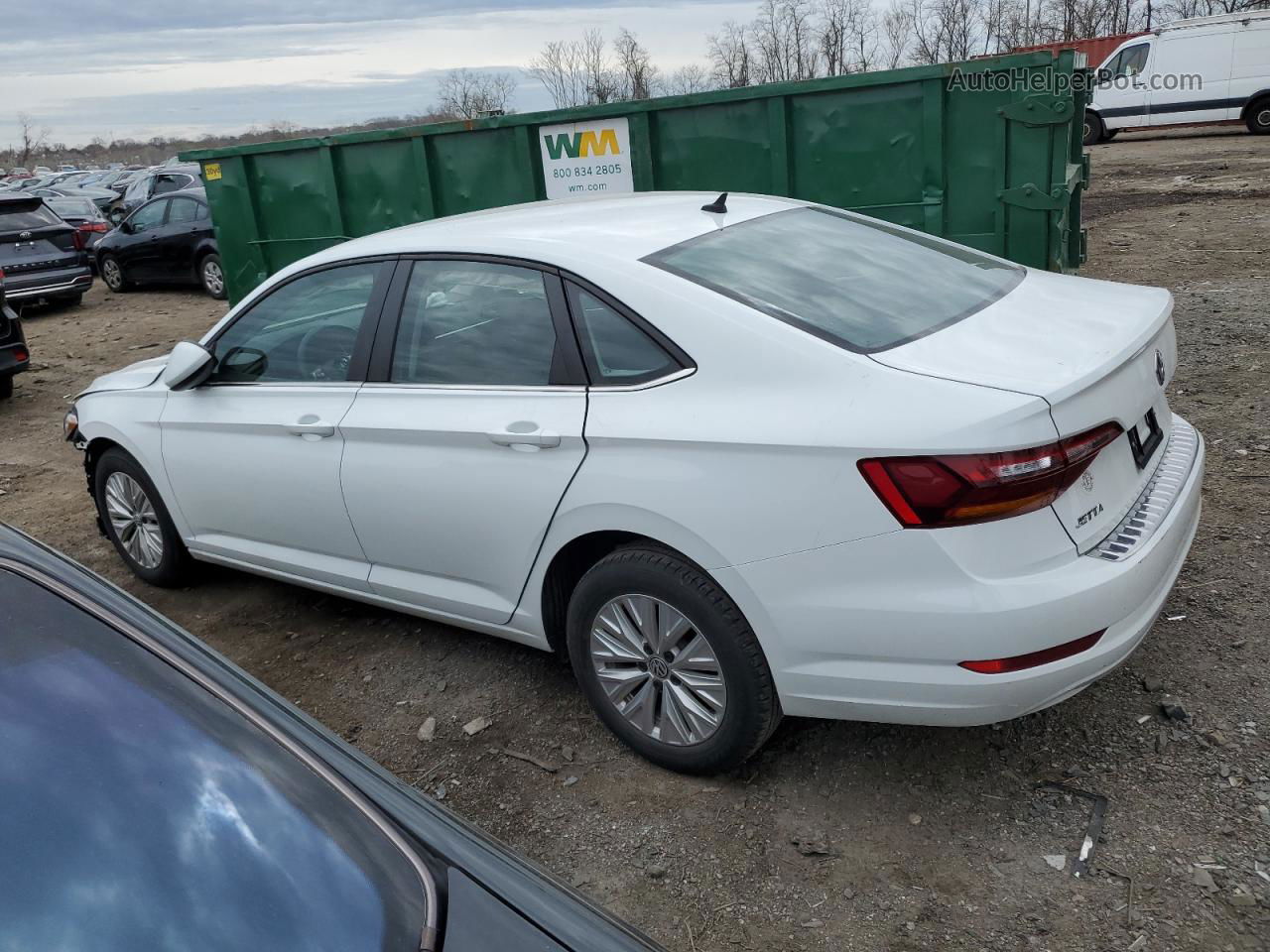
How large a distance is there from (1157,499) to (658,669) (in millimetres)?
1478

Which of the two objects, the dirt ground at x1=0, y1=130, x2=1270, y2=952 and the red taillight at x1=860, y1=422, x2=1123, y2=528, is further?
the dirt ground at x1=0, y1=130, x2=1270, y2=952

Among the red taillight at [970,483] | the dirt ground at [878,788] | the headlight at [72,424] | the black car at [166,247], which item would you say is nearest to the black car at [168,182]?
the black car at [166,247]

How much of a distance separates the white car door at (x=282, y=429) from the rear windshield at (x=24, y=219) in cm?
1171

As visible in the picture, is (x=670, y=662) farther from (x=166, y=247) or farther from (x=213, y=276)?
(x=166, y=247)

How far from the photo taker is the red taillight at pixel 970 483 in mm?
2498

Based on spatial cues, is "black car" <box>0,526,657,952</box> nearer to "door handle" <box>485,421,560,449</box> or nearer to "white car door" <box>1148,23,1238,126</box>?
"door handle" <box>485,421,560,449</box>

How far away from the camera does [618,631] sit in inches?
125

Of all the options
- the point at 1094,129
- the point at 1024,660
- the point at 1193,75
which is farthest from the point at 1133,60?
the point at 1024,660

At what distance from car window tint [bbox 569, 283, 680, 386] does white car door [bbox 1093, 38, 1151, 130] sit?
76.9 ft

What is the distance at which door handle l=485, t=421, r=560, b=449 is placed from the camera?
3.15 meters

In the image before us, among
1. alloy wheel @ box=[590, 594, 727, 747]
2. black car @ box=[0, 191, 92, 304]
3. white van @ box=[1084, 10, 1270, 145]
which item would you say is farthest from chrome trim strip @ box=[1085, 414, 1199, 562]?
white van @ box=[1084, 10, 1270, 145]

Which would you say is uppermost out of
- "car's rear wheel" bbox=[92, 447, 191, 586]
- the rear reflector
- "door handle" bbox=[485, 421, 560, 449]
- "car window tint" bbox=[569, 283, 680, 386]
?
"car window tint" bbox=[569, 283, 680, 386]

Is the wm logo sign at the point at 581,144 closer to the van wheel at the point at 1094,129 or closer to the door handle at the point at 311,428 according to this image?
the door handle at the point at 311,428

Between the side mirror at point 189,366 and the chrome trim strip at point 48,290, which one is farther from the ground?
the side mirror at point 189,366
